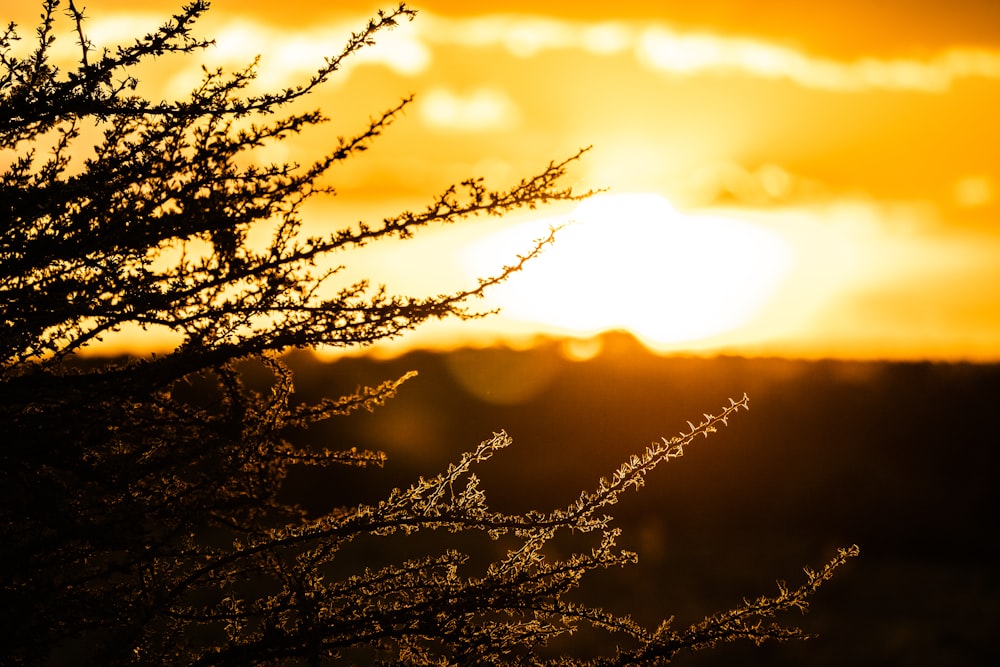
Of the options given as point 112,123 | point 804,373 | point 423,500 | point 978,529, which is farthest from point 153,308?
point 978,529

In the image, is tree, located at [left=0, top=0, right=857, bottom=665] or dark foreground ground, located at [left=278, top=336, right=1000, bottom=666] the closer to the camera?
tree, located at [left=0, top=0, right=857, bottom=665]

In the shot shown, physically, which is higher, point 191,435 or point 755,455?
point 191,435

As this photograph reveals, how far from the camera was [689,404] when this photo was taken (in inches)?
622

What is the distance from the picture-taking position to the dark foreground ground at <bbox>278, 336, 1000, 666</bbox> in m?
16.0

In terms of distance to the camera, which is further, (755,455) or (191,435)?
(755,455)

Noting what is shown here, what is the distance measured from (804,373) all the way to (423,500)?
47.1 feet

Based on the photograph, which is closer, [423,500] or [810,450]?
[423,500]

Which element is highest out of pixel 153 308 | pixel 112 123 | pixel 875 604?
pixel 112 123

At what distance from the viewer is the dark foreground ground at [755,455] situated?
15977 millimetres

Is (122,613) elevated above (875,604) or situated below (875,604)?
above

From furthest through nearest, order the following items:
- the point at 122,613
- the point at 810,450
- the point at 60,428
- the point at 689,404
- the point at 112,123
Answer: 1. the point at 810,450
2. the point at 689,404
3. the point at 112,123
4. the point at 122,613
5. the point at 60,428

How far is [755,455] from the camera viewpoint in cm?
1719

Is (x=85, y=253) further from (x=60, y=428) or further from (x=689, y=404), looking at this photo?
(x=689, y=404)

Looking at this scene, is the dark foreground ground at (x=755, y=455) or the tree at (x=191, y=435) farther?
the dark foreground ground at (x=755, y=455)
